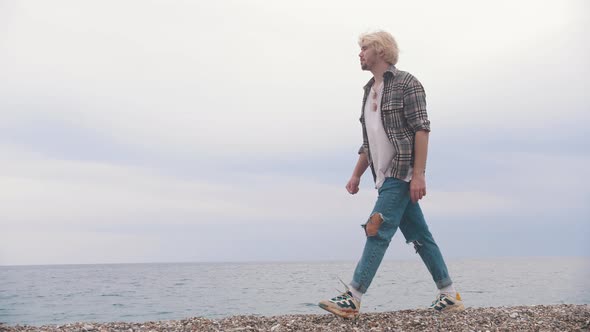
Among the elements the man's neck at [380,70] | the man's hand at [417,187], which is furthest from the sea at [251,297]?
the man's neck at [380,70]

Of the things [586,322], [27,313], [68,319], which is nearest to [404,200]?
[586,322]

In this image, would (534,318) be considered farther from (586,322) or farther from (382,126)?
(382,126)

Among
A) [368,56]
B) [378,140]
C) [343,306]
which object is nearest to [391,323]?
[343,306]

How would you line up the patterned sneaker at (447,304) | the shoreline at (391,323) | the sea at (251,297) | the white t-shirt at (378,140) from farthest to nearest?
the sea at (251,297) → the patterned sneaker at (447,304) → the white t-shirt at (378,140) → the shoreline at (391,323)

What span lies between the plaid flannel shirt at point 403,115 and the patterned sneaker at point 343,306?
1.26 meters

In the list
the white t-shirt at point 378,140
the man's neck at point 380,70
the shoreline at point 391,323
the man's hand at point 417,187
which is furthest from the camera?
the man's neck at point 380,70

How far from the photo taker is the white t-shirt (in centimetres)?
508

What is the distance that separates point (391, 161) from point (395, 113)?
0.47 meters

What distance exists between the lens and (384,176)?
5.15 metres

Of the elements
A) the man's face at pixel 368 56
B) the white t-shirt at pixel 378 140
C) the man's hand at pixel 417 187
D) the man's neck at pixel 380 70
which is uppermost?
the man's face at pixel 368 56

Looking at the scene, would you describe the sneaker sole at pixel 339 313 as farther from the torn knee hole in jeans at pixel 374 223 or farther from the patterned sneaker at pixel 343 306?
the torn knee hole in jeans at pixel 374 223

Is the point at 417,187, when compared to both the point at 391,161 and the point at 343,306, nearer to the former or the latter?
the point at 391,161

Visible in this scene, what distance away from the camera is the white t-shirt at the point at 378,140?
16.7ft

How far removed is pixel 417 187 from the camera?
4.89 meters
